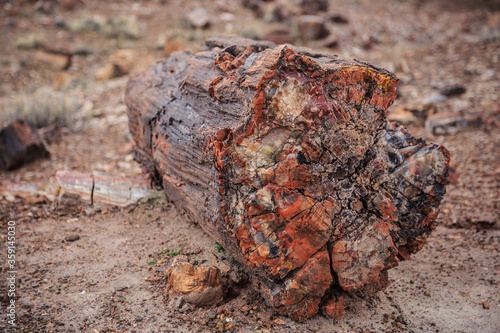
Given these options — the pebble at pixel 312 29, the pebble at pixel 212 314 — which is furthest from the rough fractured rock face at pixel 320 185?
the pebble at pixel 312 29

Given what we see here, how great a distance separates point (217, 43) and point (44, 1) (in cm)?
1461

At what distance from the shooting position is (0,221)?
3920 millimetres

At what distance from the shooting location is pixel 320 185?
7.95 ft

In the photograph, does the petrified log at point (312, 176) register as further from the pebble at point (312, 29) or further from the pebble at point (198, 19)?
the pebble at point (198, 19)

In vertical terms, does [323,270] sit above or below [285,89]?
below

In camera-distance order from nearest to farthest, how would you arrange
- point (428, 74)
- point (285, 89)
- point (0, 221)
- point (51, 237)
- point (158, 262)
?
point (285, 89) → point (158, 262) → point (51, 237) → point (0, 221) → point (428, 74)

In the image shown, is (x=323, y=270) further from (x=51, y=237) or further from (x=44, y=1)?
(x=44, y=1)

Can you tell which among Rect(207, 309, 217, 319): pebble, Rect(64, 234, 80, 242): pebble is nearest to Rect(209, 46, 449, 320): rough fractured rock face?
Rect(207, 309, 217, 319): pebble

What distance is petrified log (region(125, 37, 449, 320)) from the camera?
233 centimetres

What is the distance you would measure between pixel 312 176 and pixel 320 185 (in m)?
0.09

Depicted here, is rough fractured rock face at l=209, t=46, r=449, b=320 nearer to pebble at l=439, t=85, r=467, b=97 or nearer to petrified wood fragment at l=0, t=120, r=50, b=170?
petrified wood fragment at l=0, t=120, r=50, b=170

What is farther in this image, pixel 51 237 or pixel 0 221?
pixel 0 221

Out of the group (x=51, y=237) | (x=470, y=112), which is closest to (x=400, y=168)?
(x=51, y=237)

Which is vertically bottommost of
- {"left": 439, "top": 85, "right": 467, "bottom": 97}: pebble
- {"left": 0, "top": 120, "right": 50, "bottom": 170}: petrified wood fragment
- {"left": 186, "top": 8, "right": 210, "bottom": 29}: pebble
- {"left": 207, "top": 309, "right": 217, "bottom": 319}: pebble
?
{"left": 0, "top": 120, "right": 50, "bottom": 170}: petrified wood fragment
